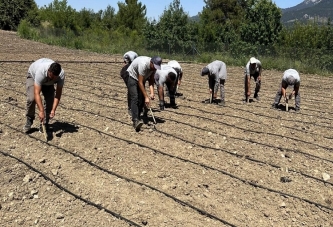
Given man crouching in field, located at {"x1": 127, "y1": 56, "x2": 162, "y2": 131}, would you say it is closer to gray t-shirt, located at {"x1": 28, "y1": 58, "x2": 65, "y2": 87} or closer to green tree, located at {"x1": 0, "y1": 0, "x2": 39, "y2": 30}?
gray t-shirt, located at {"x1": 28, "y1": 58, "x2": 65, "y2": 87}

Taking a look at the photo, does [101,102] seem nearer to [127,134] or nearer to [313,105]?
[127,134]

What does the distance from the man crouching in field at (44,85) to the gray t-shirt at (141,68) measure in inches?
42.9

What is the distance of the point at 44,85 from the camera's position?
18.2ft

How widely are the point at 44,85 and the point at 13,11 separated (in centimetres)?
3904

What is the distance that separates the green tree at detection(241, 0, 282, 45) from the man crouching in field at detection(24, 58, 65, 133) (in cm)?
2028

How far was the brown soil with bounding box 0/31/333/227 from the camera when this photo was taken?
388cm

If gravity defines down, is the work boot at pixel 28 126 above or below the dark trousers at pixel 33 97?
below

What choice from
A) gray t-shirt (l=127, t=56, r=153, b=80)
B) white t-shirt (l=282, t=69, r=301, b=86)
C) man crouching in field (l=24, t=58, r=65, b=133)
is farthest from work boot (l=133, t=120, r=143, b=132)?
white t-shirt (l=282, t=69, r=301, b=86)

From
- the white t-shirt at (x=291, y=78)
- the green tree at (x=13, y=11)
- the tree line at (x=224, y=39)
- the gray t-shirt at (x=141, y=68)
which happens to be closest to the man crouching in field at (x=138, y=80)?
the gray t-shirt at (x=141, y=68)

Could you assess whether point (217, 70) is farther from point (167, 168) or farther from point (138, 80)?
point (167, 168)

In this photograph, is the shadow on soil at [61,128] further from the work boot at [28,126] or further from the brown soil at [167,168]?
the work boot at [28,126]

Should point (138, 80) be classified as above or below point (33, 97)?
above

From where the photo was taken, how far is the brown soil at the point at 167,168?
Answer: 3.88m

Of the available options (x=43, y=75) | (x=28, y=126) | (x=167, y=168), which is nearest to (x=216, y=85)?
(x=167, y=168)
